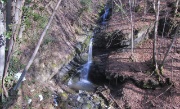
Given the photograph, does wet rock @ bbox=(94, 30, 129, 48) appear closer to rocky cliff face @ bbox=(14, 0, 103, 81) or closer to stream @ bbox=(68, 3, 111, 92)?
stream @ bbox=(68, 3, 111, 92)

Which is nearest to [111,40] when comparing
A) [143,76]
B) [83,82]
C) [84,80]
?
[84,80]

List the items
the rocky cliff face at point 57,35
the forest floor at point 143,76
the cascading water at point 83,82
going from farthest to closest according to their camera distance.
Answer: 1. the cascading water at point 83,82
2. the rocky cliff face at point 57,35
3. the forest floor at point 143,76

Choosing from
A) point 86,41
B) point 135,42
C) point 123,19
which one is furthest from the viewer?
point 123,19

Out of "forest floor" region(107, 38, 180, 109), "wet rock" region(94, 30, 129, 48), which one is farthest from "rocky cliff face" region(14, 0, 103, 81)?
"forest floor" region(107, 38, 180, 109)

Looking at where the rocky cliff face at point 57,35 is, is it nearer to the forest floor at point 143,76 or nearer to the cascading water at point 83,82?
the cascading water at point 83,82

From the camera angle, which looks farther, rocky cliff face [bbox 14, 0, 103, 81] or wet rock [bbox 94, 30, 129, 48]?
wet rock [bbox 94, 30, 129, 48]

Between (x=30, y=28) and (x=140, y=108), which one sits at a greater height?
(x=30, y=28)

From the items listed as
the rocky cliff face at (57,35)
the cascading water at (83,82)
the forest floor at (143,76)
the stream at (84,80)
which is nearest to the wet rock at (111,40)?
the stream at (84,80)

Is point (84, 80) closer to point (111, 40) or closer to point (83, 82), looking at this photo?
point (83, 82)

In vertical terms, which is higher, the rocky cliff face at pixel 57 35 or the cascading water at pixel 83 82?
the rocky cliff face at pixel 57 35

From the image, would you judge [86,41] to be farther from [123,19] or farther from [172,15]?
[172,15]

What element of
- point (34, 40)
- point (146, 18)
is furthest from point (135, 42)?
point (34, 40)
